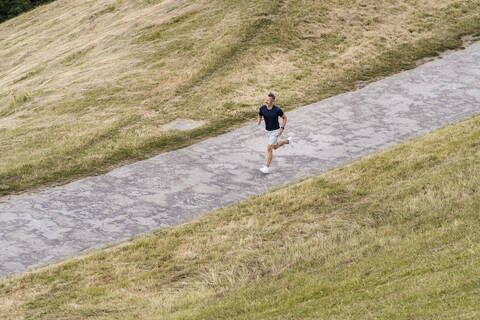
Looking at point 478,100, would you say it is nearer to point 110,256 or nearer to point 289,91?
point 289,91

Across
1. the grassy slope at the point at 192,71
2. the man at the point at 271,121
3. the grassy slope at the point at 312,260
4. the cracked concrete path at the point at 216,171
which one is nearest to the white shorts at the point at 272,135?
the man at the point at 271,121

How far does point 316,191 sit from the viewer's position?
1355cm

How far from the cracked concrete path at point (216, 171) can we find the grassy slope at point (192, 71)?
1.19 meters

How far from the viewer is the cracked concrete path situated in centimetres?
1315

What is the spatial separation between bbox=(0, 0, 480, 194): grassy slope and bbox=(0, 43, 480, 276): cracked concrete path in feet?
3.91

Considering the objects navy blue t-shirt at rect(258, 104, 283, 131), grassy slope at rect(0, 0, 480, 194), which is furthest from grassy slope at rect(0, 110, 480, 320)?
grassy slope at rect(0, 0, 480, 194)

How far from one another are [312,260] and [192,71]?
15593 millimetres

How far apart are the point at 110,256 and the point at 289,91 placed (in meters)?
12.0

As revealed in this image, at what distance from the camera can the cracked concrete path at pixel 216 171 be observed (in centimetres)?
1315

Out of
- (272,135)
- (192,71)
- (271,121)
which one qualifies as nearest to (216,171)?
(272,135)

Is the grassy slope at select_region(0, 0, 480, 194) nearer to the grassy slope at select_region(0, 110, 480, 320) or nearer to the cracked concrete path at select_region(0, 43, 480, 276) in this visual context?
the cracked concrete path at select_region(0, 43, 480, 276)

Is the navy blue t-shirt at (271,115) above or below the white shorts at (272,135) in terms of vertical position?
above

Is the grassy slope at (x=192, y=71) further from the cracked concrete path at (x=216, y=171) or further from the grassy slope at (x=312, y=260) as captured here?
the grassy slope at (x=312, y=260)

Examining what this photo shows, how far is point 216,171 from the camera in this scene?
52.5ft
